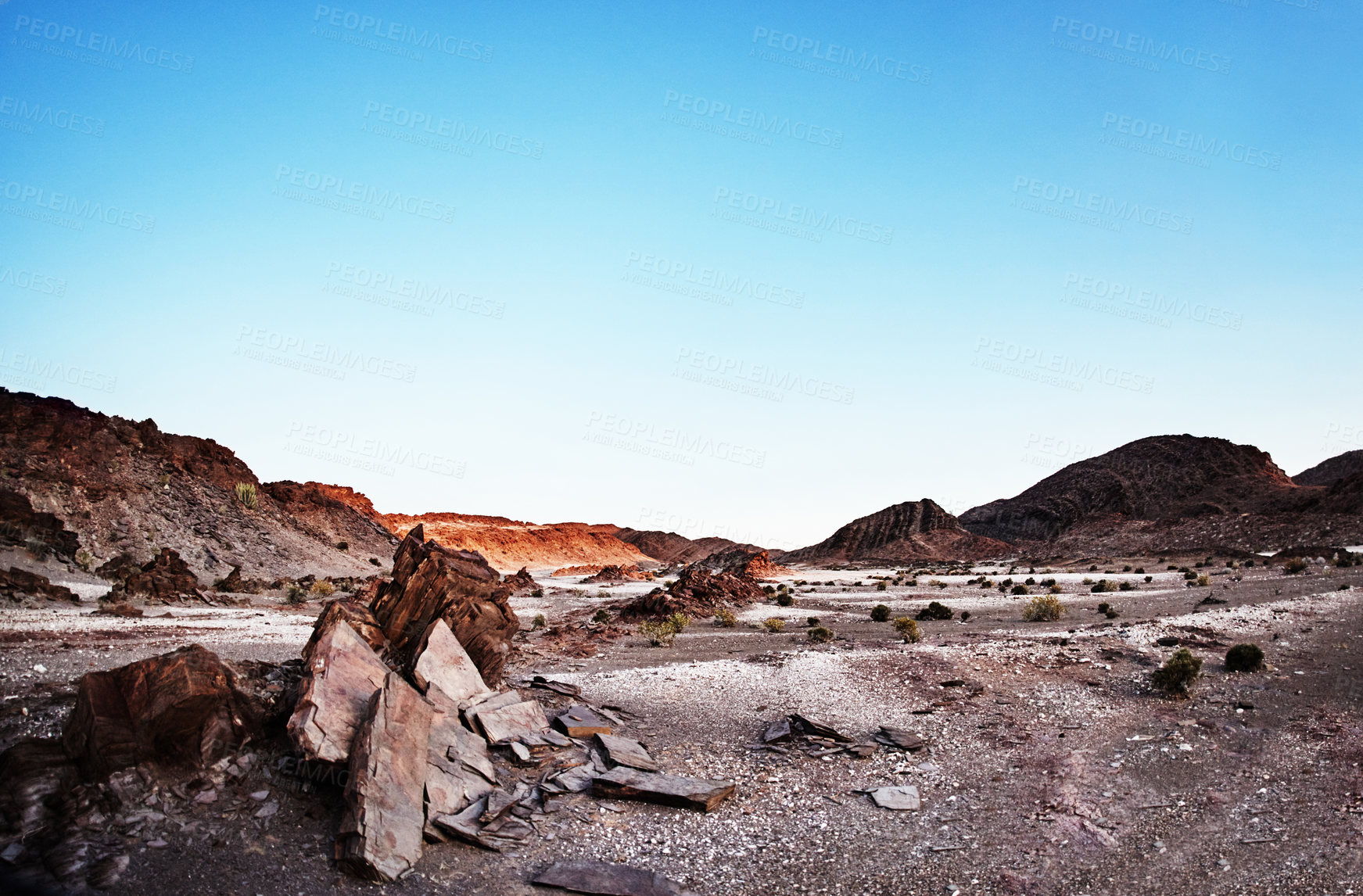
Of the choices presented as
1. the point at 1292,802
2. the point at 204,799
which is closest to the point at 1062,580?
the point at 1292,802

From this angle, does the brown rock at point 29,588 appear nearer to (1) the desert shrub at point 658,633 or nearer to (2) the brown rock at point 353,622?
(2) the brown rock at point 353,622

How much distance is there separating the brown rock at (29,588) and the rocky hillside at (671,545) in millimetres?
136604

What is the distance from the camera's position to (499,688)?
44.0 feet

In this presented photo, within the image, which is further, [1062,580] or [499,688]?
[1062,580]

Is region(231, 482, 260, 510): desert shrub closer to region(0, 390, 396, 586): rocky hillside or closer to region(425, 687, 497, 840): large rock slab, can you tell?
region(0, 390, 396, 586): rocky hillside

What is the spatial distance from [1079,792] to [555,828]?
23.0 ft

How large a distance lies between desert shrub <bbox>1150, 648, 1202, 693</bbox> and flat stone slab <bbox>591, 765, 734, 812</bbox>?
9252 mm

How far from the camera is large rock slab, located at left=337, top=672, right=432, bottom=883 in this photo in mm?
7574

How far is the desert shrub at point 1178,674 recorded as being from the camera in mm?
14148

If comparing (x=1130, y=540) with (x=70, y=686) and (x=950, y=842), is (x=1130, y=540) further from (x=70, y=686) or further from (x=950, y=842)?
(x=70, y=686)

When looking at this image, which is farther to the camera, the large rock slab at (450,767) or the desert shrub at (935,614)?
the desert shrub at (935,614)

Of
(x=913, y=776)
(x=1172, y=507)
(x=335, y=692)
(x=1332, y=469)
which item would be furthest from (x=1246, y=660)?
(x=1332, y=469)

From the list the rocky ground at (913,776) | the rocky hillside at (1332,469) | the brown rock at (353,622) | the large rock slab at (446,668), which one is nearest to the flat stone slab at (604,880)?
the rocky ground at (913,776)

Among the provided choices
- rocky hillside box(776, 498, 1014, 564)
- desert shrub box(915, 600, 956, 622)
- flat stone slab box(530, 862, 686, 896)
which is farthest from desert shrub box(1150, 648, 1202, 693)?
rocky hillside box(776, 498, 1014, 564)
